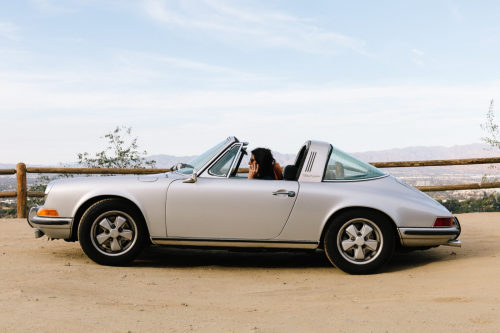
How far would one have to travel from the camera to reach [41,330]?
171 inches

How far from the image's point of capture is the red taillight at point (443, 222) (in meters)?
6.53

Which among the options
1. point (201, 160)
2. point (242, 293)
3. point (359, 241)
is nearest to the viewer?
point (242, 293)

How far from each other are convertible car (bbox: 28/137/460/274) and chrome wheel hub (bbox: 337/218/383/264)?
1 centimetres

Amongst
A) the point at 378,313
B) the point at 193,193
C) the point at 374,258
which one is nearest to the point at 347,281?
the point at 374,258

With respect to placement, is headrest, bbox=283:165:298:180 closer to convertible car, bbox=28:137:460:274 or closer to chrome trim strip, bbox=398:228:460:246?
convertible car, bbox=28:137:460:274

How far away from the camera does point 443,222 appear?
6559mm

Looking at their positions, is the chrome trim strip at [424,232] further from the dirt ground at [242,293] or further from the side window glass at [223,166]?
the side window glass at [223,166]

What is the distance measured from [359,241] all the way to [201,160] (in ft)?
6.74

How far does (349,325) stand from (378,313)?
455 millimetres

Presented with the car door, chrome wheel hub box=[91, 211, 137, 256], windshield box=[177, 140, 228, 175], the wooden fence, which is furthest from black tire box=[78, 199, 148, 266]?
the wooden fence

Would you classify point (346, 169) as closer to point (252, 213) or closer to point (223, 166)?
point (252, 213)

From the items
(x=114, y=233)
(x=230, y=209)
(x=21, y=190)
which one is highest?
(x=230, y=209)

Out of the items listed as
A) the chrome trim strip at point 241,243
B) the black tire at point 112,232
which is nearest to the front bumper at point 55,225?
the black tire at point 112,232

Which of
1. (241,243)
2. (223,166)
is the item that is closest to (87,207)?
(223,166)
